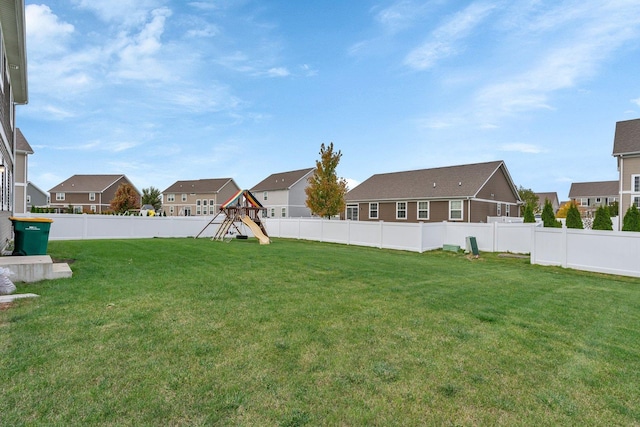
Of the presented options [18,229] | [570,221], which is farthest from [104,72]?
[570,221]

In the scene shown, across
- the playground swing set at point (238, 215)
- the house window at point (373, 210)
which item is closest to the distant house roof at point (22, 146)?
the playground swing set at point (238, 215)

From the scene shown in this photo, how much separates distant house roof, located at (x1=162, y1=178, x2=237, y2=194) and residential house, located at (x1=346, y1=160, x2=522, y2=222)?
2703cm

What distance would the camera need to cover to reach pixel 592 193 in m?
59.5

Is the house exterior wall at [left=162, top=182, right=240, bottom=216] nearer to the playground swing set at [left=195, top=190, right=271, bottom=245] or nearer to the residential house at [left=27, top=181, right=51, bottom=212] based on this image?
the residential house at [left=27, top=181, right=51, bottom=212]

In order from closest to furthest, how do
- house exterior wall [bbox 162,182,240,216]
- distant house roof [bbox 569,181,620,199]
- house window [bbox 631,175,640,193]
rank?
1. house window [bbox 631,175,640,193]
2. house exterior wall [bbox 162,182,240,216]
3. distant house roof [bbox 569,181,620,199]

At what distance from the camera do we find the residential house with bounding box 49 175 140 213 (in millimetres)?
53719

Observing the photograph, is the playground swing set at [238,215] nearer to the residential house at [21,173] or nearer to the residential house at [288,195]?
the residential house at [21,173]

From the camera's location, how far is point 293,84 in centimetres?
1767

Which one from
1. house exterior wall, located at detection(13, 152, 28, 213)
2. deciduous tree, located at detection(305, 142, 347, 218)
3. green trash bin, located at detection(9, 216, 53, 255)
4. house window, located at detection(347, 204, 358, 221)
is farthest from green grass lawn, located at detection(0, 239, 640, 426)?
house window, located at detection(347, 204, 358, 221)

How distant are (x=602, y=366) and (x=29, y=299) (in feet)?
24.2

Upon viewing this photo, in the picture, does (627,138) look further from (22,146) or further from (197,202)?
(197,202)

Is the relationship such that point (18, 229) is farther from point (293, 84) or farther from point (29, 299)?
point (293, 84)

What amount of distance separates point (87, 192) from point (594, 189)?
86.9 metres

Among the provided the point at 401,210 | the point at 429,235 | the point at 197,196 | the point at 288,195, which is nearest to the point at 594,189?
the point at 401,210
